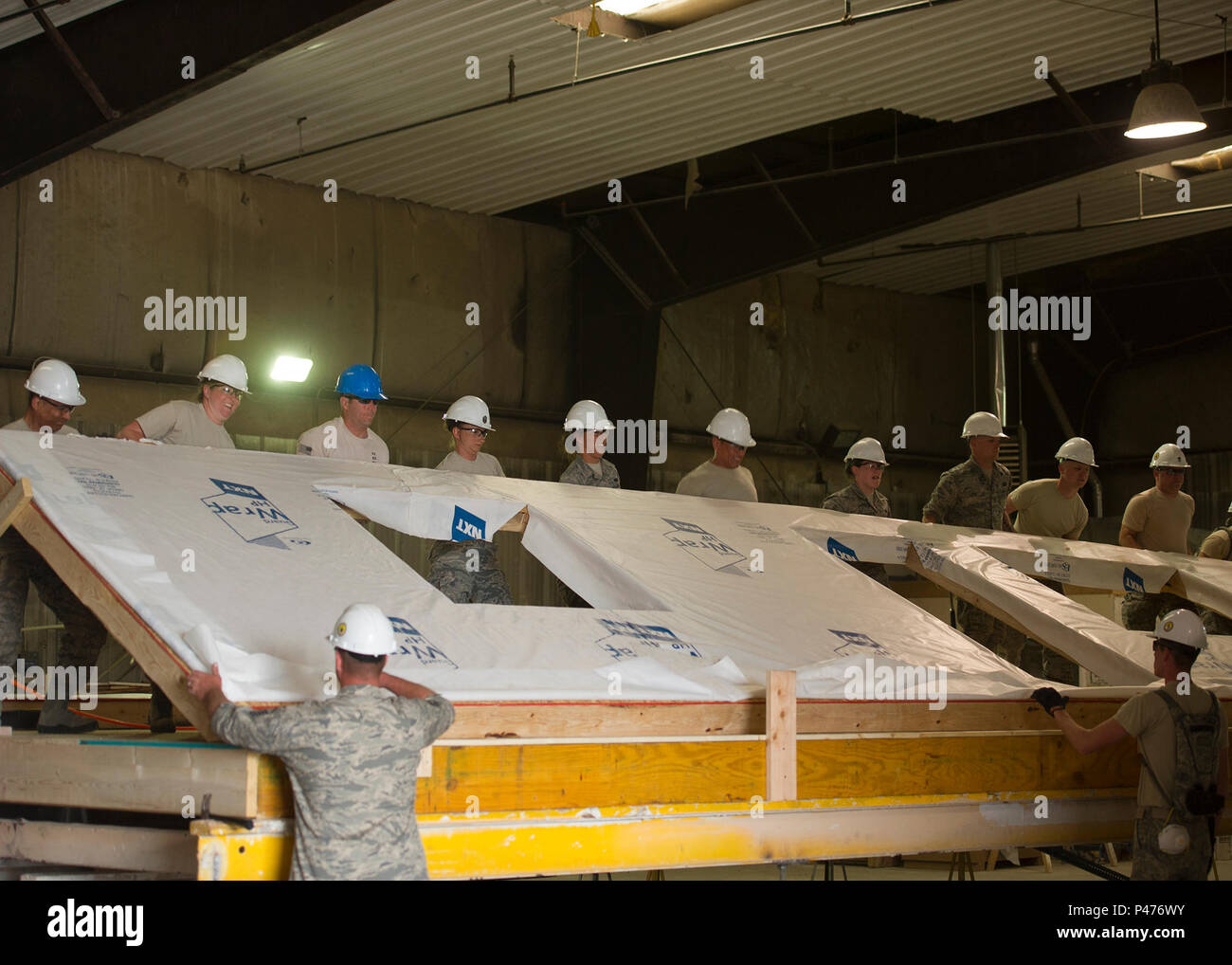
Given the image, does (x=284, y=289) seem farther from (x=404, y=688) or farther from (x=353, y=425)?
(x=404, y=688)

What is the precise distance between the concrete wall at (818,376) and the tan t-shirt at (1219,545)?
673 centimetres

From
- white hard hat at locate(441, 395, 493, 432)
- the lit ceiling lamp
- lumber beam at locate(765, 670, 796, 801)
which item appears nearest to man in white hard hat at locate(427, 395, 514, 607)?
white hard hat at locate(441, 395, 493, 432)

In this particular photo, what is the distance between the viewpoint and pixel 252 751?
4.25 metres

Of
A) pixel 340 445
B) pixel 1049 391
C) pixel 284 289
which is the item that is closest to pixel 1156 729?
pixel 340 445

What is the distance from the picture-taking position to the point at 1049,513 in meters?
10.3

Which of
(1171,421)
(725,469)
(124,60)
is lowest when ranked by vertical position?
(725,469)

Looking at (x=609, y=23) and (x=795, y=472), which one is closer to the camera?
(x=609, y=23)

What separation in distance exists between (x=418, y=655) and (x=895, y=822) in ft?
7.22

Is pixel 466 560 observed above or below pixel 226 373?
below

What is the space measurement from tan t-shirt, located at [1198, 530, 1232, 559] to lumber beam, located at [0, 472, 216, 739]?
28.9 ft

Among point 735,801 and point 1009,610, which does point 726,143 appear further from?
point 735,801

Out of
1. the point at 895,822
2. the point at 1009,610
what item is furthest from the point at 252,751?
the point at 1009,610

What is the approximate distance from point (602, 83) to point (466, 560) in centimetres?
532
